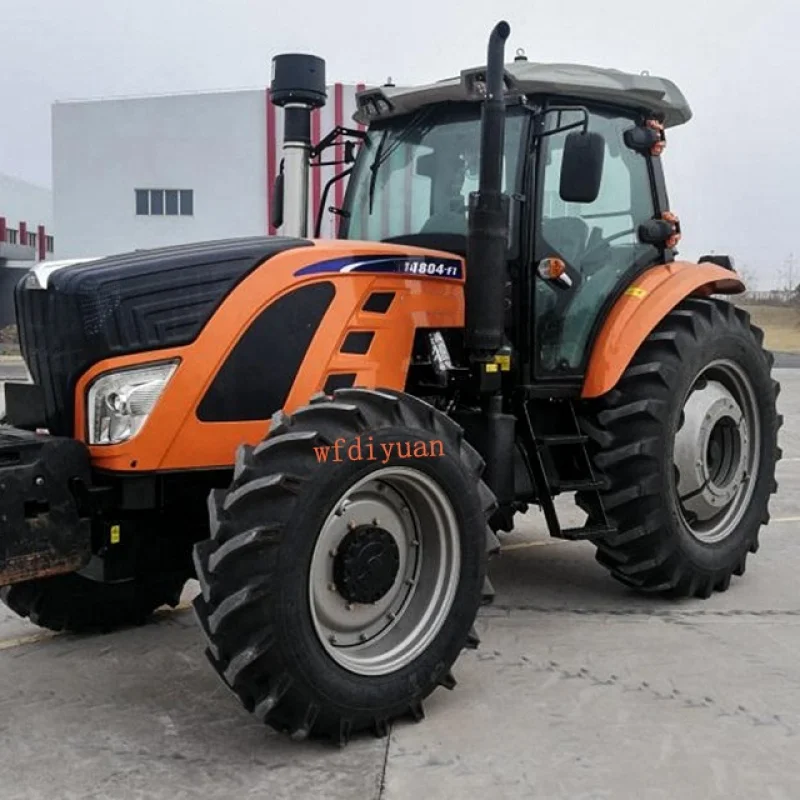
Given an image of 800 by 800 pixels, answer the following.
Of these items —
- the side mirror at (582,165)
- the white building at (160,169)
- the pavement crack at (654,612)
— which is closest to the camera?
the side mirror at (582,165)

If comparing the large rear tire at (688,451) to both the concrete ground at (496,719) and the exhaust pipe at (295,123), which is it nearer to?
the concrete ground at (496,719)

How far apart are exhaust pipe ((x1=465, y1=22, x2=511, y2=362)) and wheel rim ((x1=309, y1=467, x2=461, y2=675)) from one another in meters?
0.89

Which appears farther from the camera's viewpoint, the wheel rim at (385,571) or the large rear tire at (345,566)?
the wheel rim at (385,571)

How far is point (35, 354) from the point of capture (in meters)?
3.86

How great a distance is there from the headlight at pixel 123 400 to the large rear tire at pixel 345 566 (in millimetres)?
442

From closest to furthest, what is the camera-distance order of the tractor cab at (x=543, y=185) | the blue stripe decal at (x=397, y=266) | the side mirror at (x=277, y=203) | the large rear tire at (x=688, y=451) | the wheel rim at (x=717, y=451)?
the blue stripe decal at (x=397, y=266)
the tractor cab at (x=543, y=185)
the large rear tire at (x=688, y=451)
the wheel rim at (x=717, y=451)
the side mirror at (x=277, y=203)

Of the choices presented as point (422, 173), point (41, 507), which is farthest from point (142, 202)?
point (41, 507)

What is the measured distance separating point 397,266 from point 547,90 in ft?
3.91

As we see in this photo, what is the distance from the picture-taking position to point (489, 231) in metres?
4.28

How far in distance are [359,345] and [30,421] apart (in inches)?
49.9

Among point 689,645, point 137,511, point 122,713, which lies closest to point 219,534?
point 137,511

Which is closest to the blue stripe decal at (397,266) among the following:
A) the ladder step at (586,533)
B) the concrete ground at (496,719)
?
the ladder step at (586,533)

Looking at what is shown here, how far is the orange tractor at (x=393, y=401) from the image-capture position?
3434 mm

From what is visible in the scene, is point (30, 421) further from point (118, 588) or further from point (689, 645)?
point (689, 645)
